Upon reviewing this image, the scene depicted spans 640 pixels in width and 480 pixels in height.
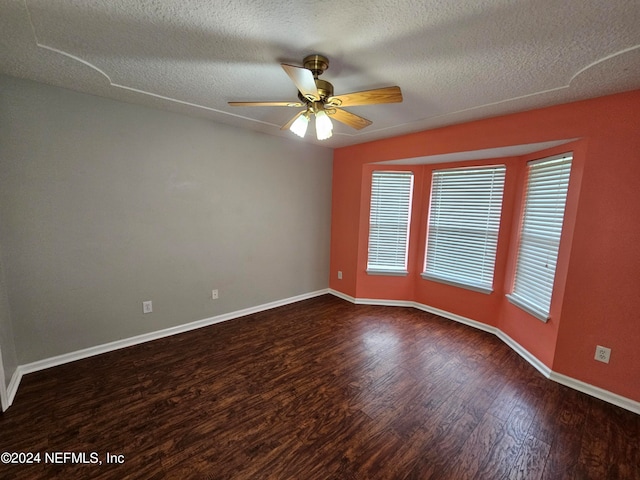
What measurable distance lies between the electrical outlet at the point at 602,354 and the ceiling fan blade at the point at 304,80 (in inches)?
114

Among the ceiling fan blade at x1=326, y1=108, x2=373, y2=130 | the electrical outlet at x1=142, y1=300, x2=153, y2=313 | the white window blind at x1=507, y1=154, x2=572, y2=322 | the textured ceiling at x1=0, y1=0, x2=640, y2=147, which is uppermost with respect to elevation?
the textured ceiling at x1=0, y1=0, x2=640, y2=147

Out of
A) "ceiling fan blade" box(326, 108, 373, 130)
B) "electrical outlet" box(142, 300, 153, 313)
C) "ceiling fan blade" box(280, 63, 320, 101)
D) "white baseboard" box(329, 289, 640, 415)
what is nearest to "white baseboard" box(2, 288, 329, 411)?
"electrical outlet" box(142, 300, 153, 313)

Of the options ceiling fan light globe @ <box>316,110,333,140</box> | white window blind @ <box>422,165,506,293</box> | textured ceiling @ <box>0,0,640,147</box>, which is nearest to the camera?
textured ceiling @ <box>0,0,640,147</box>

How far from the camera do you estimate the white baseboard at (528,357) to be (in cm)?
199

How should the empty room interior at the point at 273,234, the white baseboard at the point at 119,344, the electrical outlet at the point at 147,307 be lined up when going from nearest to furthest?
the empty room interior at the point at 273,234 < the white baseboard at the point at 119,344 < the electrical outlet at the point at 147,307

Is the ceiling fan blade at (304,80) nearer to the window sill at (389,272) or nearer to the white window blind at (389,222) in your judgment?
the white window blind at (389,222)

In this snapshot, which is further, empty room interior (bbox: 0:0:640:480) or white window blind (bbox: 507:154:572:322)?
white window blind (bbox: 507:154:572:322)

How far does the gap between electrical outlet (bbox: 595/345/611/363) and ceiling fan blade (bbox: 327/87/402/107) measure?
2.50 m

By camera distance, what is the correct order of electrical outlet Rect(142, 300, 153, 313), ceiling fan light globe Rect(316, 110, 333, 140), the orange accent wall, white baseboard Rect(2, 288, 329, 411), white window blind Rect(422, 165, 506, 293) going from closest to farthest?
ceiling fan light globe Rect(316, 110, 333, 140)
the orange accent wall
white baseboard Rect(2, 288, 329, 411)
electrical outlet Rect(142, 300, 153, 313)
white window blind Rect(422, 165, 506, 293)

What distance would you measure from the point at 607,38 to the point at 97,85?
3355 millimetres

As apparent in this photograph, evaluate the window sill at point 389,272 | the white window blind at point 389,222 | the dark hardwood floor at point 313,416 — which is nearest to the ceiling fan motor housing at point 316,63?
the white window blind at point 389,222

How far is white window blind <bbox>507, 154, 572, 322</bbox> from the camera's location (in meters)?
2.32

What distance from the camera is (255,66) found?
1737 millimetres

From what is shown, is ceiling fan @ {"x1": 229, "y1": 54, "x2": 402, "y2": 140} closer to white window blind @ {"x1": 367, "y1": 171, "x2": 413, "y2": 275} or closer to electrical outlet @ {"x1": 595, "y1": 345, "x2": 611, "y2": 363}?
white window blind @ {"x1": 367, "y1": 171, "x2": 413, "y2": 275}
